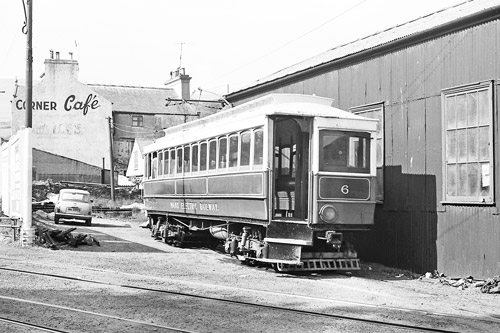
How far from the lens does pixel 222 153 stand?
637 inches

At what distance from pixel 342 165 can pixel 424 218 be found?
228 cm

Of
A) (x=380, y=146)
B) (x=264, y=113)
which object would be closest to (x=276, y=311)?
(x=264, y=113)

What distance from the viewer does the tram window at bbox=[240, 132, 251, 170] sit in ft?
48.4

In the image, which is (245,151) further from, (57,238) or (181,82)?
(181,82)

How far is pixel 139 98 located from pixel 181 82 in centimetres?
465

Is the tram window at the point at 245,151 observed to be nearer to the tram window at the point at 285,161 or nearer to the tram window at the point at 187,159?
the tram window at the point at 285,161

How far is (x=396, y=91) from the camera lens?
52.4 ft

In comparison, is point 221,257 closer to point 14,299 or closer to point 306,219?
point 306,219

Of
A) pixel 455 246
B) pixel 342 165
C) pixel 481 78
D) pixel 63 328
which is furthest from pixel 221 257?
pixel 63 328

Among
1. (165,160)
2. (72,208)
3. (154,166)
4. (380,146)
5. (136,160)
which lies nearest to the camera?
(380,146)

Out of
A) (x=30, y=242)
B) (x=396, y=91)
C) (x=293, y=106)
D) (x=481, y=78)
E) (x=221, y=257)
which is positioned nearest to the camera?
(x=481, y=78)

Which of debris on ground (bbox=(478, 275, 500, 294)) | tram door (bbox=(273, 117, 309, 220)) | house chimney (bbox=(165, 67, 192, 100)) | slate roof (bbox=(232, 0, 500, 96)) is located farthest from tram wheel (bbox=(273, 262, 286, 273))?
house chimney (bbox=(165, 67, 192, 100))

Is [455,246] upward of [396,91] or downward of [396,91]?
downward

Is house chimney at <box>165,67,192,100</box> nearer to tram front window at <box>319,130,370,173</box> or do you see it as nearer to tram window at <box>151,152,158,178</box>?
tram window at <box>151,152,158,178</box>
